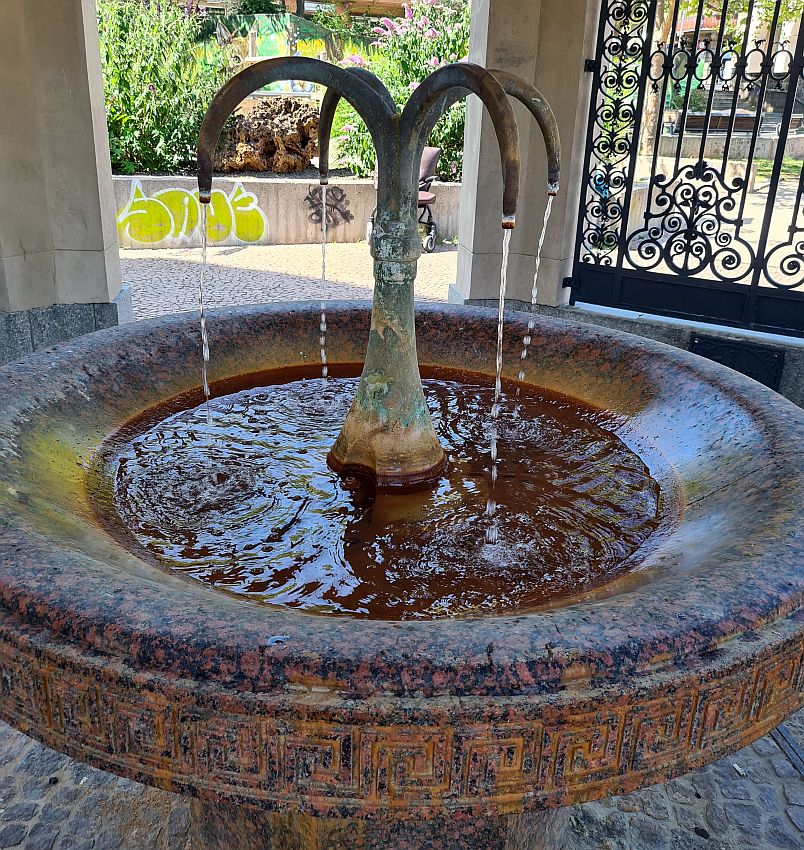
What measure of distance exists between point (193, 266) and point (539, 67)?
5.64 meters

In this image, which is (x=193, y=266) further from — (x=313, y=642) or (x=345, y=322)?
(x=313, y=642)

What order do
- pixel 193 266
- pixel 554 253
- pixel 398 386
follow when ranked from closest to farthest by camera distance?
pixel 398 386, pixel 554 253, pixel 193 266

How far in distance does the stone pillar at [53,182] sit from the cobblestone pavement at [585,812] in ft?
11.1

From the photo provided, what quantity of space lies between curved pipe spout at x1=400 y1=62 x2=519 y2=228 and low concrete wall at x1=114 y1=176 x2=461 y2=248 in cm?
898

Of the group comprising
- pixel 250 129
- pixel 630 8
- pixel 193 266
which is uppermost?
pixel 630 8

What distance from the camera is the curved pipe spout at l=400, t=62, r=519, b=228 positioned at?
1.85 metres

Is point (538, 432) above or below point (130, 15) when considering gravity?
below

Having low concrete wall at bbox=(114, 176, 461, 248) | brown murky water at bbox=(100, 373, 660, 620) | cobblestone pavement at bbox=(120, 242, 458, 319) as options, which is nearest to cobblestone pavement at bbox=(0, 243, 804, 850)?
brown murky water at bbox=(100, 373, 660, 620)

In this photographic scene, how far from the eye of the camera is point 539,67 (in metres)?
5.70

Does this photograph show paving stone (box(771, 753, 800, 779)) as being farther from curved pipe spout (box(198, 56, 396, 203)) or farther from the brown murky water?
curved pipe spout (box(198, 56, 396, 203))

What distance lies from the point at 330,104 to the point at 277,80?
421mm

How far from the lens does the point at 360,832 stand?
2.15 metres

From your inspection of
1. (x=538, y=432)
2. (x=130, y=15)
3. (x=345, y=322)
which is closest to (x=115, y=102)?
(x=130, y=15)

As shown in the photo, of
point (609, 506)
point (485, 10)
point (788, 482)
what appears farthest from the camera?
point (485, 10)
